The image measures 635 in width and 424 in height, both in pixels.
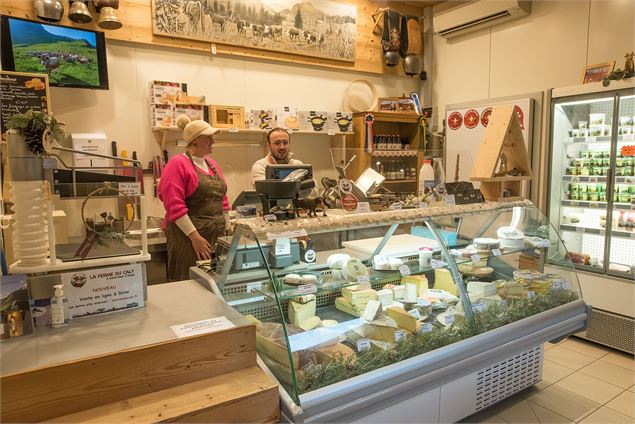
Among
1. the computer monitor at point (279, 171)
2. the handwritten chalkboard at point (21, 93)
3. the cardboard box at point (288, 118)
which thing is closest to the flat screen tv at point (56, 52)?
the handwritten chalkboard at point (21, 93)

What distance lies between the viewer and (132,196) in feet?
5.80

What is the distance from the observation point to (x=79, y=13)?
3693mm

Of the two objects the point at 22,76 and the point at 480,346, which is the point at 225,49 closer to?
the point at 22,76

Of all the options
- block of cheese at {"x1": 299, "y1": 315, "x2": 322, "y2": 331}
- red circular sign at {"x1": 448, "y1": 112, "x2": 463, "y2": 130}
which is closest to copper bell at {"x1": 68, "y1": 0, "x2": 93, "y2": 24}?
block of cheese at {"x1": 299, "y1": 315, "x2": 322, "y2": 331}

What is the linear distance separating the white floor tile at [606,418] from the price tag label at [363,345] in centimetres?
178

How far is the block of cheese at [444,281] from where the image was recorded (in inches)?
102

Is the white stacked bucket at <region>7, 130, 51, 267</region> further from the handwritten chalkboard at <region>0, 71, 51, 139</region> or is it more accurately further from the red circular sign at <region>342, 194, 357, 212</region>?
the handwritten chalkboard at <region>0, 71, 51, 139</region>

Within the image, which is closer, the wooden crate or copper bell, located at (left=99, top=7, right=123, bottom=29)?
copper bell, located at (left=99, top=7, right=123, bottom=29)

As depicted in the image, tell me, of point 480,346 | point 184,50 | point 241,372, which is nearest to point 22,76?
point 184,50

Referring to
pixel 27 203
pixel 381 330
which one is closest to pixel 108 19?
pixel 27 203

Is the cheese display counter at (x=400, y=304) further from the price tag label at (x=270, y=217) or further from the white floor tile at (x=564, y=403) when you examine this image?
the white floor tile at (x=564, y=403)

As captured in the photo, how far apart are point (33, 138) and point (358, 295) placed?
1.61 m

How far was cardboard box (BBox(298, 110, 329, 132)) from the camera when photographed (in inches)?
197

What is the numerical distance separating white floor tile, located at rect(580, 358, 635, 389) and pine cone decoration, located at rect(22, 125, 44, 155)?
4.01m
